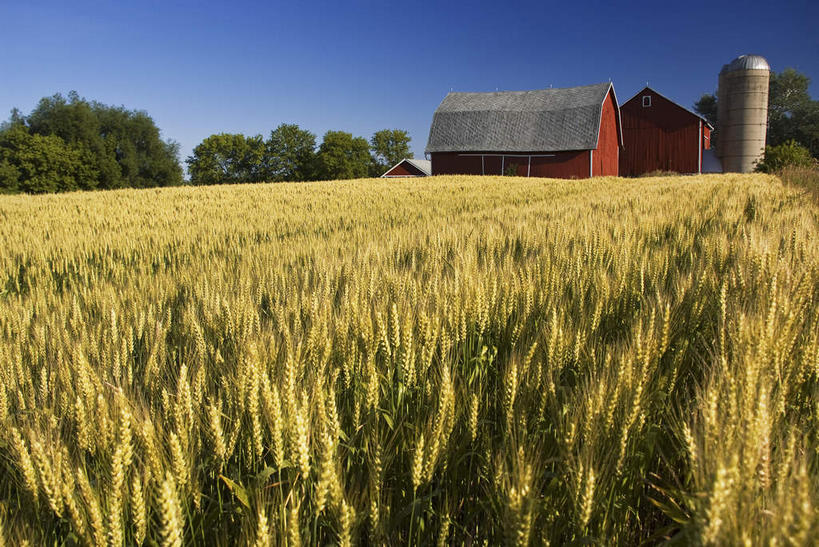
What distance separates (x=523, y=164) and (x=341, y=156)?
1266 inches

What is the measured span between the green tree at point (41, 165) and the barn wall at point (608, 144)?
46.3 m

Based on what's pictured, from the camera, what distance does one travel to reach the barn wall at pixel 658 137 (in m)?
34.8

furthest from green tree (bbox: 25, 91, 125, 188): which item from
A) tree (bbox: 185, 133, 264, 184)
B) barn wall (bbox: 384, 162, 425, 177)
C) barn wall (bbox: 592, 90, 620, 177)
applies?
barn wall (bbox: 592, 90, 620, 177)

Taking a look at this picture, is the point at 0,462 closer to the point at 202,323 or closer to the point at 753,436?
the point at 202,323

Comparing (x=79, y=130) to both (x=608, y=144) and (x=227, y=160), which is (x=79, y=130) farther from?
(x=608, y=144)

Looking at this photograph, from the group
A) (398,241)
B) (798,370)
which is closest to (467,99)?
(398,241)

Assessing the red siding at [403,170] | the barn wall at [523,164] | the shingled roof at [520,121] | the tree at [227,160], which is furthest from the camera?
the tree at [227,160]

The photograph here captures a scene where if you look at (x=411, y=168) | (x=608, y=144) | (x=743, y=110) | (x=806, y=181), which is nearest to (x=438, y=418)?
(x=806, y=181)

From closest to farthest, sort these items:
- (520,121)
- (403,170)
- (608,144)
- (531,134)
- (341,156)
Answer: (531,134)
(608,144)
(520,121)
(403,170)
(341,156)

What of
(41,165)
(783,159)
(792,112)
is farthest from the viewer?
(792,112)

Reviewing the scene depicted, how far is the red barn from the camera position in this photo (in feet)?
114

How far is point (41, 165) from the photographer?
152 feet

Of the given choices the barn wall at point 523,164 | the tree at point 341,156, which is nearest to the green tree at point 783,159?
the barn wall at point 523,164

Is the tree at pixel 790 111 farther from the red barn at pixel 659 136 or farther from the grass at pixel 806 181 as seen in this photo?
the grass at pixel 806 181
